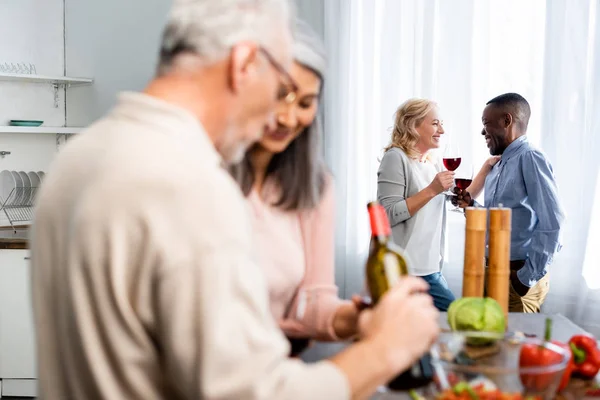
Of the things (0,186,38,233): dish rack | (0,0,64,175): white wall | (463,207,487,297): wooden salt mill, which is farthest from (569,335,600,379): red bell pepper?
(0,0,64,175): white wall

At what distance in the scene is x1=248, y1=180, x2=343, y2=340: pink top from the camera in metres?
1.75

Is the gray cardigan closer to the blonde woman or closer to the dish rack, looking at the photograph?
the blonde woman

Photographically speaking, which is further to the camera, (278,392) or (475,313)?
(475,313)

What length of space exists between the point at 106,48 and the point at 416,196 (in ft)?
9.17

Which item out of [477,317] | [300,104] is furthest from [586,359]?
[300,104]

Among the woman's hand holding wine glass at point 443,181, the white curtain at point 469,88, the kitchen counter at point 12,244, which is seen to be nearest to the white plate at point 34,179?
the kitchen counter at point 12,244

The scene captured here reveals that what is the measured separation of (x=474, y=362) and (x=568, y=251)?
128 inches

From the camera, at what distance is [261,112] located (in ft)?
3.70

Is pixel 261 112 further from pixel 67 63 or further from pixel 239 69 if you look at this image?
pixel 67 63

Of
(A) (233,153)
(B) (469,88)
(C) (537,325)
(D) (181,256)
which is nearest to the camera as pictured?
(D) (181,256)

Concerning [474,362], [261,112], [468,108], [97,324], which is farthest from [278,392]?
[468,108]

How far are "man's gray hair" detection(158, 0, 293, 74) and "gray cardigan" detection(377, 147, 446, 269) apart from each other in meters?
2.79

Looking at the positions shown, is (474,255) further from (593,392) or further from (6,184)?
(6,184)

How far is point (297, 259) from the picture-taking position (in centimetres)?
179
